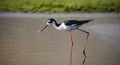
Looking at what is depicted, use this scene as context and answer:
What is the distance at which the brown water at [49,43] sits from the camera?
5.81 ft

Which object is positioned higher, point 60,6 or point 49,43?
point 60,6

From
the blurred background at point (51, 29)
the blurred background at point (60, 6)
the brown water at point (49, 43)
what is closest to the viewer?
the brown water at point (49, 43)

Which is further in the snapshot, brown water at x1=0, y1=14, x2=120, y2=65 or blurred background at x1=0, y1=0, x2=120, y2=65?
blurred background at x1=0, y1=0, x2=120, y2=65

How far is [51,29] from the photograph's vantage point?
209 cm

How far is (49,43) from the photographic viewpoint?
1.96 m

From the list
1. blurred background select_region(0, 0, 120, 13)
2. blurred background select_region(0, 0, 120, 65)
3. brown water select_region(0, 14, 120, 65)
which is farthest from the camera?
blurred background select_region(0, 0, 120, 13)

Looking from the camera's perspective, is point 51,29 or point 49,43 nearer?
point 49,43

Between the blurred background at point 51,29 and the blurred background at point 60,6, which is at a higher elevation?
the blurred background at point 60,6

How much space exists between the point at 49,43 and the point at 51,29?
15 cm

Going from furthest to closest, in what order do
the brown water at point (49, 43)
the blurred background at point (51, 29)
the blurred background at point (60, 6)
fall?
the blurred background at point (60, 6) < the blurred background at point (51, 29) < the brown water at point (49, 43)

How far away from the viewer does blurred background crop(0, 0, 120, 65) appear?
75.4 inches

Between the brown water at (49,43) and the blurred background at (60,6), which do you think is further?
the blurred background at (60,6)

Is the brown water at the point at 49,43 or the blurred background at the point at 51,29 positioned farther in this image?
the blurred background at the point at 51,29

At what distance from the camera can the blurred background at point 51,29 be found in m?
1.91
